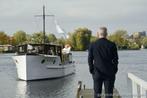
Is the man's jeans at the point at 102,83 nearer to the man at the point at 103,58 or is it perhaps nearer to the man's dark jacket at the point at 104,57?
the man at the point at 103,58

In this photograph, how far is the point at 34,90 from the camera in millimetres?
37250

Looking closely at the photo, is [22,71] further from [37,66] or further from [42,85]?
[42,85]

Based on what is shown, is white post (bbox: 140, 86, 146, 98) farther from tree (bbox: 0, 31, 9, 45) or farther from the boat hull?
tree (bbox: 0, 31, 9, 45)

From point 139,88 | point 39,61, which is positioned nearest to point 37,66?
point 39,61

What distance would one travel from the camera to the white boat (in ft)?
150

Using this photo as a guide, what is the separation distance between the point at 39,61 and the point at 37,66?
21.1 inches

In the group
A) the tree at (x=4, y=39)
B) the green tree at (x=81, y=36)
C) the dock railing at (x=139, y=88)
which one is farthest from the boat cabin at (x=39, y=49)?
the tree at (x=4, y=39)

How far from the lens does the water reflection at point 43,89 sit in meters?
33.2

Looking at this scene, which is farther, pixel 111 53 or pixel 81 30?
pixel 81 30

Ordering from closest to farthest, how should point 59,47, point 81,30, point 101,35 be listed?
point 101,35, point 59,47, point 81,30

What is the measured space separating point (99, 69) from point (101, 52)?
44 centimetres

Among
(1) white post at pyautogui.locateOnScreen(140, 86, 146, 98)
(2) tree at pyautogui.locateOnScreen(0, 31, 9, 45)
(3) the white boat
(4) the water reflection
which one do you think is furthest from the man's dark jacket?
(2) tree at pyautogui.locateOnScreen(0, 31, 9, 45)

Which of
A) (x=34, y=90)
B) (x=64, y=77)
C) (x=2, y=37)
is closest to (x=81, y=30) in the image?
(x=2, y=37)

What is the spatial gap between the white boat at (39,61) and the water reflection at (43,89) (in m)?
0.92
